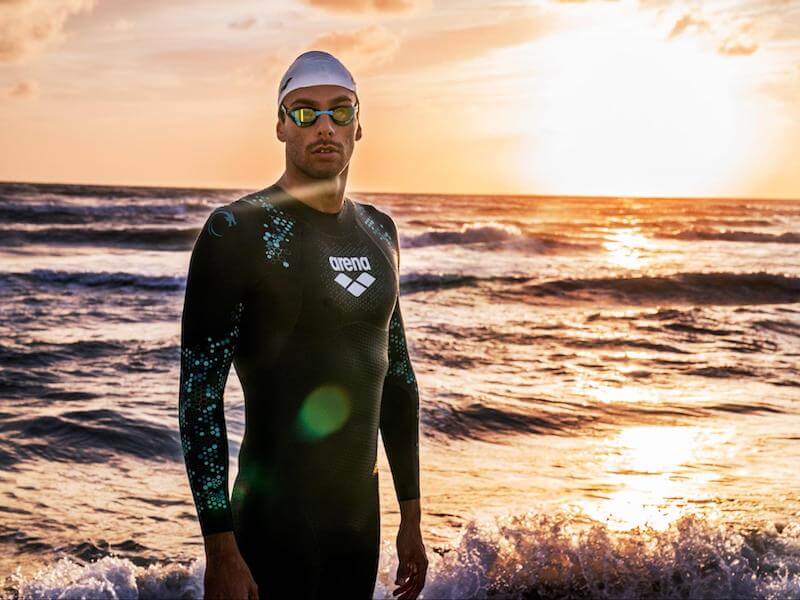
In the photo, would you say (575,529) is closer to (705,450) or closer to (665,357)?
(705,450)

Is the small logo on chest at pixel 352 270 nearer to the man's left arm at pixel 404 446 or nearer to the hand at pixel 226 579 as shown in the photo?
the man's left arm at pixel 404 446

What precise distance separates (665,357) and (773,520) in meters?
9.27

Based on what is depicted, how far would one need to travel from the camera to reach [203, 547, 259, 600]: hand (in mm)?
2338

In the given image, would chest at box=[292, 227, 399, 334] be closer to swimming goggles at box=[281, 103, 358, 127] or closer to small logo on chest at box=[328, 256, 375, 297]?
small logo on chest at box=[328, 256, 375, 297]

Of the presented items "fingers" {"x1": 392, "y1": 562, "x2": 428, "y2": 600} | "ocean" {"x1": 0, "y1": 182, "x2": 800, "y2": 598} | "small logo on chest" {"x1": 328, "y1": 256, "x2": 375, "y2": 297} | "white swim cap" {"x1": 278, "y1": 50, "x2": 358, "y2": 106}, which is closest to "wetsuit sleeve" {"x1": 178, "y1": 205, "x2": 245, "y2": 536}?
"small logo on chest" {"x1": 328, "y1": 256, "x2": 375, "y2": 297}

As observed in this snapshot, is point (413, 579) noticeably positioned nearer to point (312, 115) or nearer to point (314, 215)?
point (314, 215)

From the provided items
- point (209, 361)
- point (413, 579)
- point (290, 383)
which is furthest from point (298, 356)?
point (413, 579)

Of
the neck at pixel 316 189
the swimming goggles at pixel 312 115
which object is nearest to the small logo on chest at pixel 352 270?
the neck at pixel 316 189

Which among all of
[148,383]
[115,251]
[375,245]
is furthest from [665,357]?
[115,251]

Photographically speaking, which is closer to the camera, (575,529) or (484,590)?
(484,590)

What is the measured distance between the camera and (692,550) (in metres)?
6.78

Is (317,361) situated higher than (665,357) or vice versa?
(317,361)

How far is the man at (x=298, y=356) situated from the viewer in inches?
96.1

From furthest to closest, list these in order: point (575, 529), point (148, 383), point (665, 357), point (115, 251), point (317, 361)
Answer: point (115, 251) < point (665, 357) < point (148, 383) < point (575, 529) < point (317, 361)
